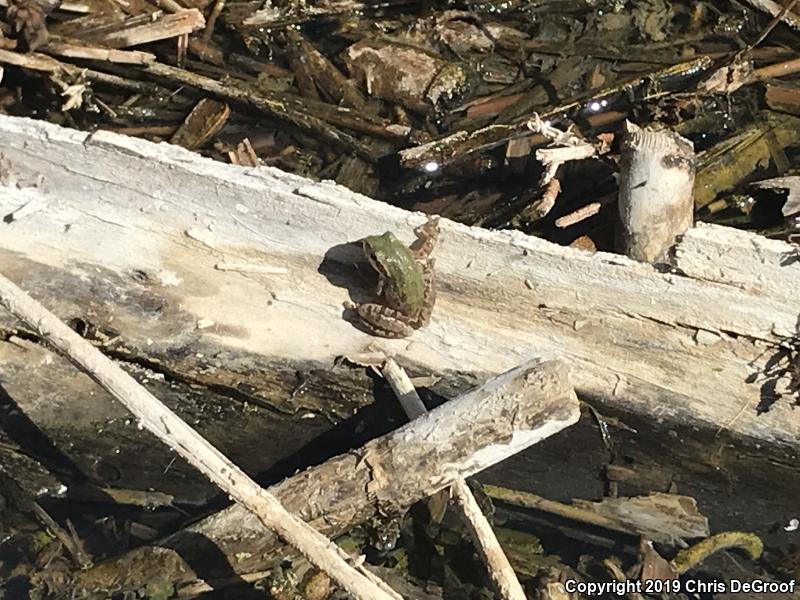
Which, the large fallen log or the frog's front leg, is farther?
the frog's front leg

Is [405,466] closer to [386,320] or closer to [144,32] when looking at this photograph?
[386,320]

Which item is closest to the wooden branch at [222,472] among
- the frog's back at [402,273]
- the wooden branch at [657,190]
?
the frog's back at [402,273]

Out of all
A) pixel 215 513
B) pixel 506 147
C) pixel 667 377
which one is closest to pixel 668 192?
pixel 667 377

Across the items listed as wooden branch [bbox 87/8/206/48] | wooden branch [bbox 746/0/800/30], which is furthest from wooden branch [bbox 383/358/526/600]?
wooden branch [bbox 746/0/800/30]

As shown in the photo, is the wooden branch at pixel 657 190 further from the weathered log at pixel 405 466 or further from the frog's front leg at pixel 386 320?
the frog's front leg at pixel 386 320

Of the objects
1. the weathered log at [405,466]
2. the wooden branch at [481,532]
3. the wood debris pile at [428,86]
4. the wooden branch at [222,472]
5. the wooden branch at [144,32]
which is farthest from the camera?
the wooden branch at [144,32]
